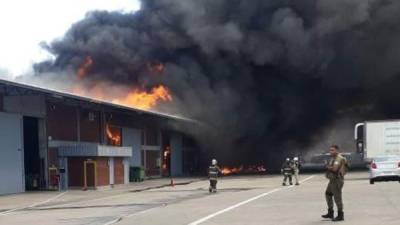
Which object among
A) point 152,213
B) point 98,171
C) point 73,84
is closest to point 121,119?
point 73,84

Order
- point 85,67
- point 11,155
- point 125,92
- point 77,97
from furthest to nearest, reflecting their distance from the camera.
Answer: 1. point 125,92
2. point 85,67
3. point 77,97
4. point 11,155

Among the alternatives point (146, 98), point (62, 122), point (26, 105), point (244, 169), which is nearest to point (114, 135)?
point (146, 98)

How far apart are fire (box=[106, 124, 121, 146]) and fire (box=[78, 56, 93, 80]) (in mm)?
6389

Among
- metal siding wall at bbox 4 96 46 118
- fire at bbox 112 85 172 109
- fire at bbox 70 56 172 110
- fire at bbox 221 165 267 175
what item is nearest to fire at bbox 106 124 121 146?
fire at bbox 70 56 172 110

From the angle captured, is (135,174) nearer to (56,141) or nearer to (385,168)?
(56,141)

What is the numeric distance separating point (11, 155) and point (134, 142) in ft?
53.5

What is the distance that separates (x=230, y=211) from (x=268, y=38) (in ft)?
105

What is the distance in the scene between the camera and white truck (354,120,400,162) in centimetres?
3016

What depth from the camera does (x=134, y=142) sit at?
4766 cm

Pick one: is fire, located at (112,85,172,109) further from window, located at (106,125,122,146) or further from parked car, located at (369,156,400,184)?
parked car, located at (369,156,400,184)

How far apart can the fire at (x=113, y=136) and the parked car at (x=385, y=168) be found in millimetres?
20863

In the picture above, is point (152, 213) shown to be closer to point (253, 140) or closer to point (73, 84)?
point (73, 84)

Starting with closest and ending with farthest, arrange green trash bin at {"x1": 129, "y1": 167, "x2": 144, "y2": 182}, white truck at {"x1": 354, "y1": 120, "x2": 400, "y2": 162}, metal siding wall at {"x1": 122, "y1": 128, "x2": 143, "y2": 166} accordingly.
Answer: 1. white truck at {"x1": 354, "y1": 120, "x2": 400, "y2": 162}
2. green trash bin at {"x1": 129, "y1": 167, "x2": 144, "y2": 182}
3. metal siding wall at {"x1": 122, "y1": 128, "x2": 143, "y2": 166}

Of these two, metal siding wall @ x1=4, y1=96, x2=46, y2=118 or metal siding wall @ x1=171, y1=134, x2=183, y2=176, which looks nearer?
metal siding wall @ x1=4, y1=96, x2=46, y2=118
